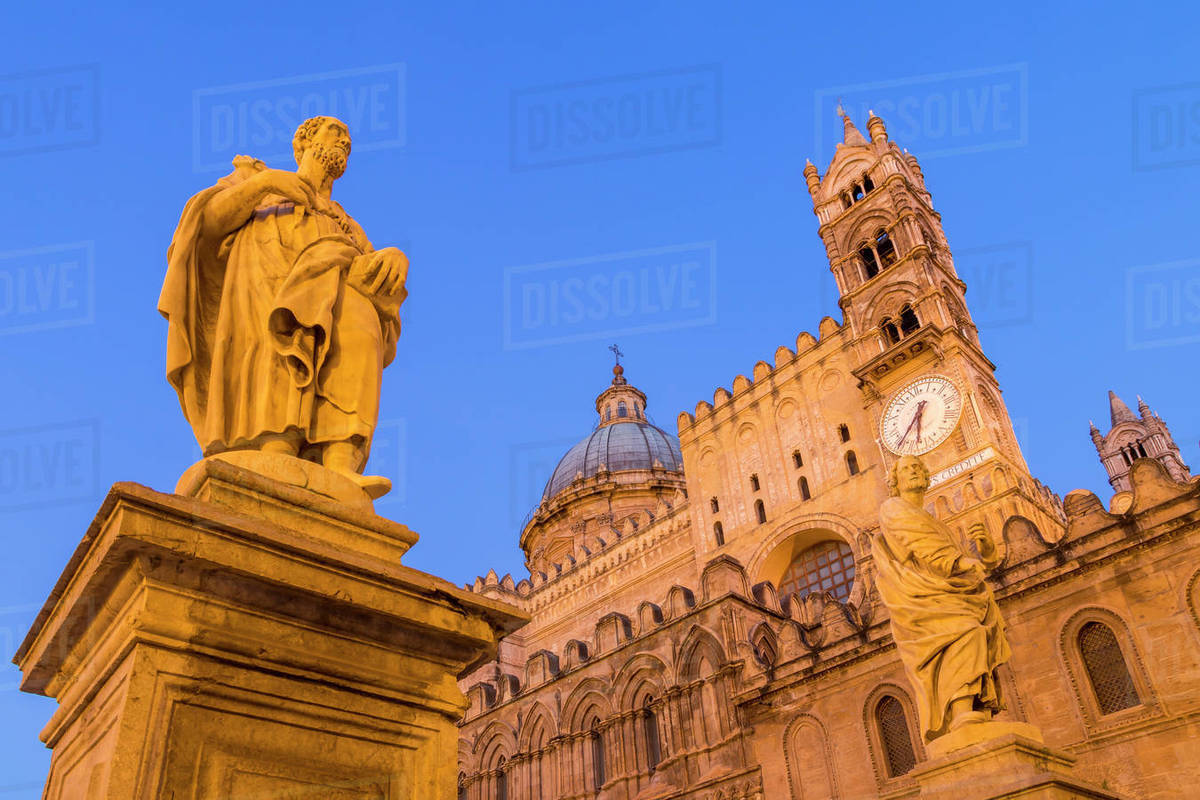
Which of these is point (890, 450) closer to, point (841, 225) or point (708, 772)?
point (841, 225)

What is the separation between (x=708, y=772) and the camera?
21.7 metres

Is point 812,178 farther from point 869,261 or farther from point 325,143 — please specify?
point 325,143

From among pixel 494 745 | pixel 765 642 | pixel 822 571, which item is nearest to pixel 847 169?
pixel 822 571

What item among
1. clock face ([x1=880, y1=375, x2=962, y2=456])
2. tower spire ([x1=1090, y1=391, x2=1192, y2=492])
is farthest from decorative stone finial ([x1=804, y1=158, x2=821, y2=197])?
tower spire ([x1=1090, y1=391, x2=1192, y2=492])

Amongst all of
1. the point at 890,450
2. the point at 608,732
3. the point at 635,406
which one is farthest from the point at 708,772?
the point at 635,406

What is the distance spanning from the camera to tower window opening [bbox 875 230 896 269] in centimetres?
3369

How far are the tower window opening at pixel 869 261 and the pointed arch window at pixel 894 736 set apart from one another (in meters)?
19.1

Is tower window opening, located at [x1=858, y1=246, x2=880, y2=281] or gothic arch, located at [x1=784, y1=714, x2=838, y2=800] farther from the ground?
tower window opening, located at [x1=858, y1=246, x2=880, y2=281]

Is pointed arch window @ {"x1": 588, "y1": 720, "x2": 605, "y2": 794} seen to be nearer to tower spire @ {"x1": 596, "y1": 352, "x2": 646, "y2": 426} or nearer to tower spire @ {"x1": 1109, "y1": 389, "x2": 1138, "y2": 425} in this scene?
tower spire @ {"x1": 596, "y1": 352, "x2": 646, "y2": 426}

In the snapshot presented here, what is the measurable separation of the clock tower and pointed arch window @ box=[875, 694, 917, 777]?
818 cm

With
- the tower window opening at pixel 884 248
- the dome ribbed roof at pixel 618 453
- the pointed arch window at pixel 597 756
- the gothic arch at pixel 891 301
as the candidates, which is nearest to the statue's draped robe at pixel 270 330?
the pointed arch window at pixel 597 756

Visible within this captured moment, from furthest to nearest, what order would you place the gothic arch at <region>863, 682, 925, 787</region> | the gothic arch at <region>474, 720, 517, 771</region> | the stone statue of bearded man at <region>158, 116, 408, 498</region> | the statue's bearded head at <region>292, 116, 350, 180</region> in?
the gothic arch at <region>474, 720, 517, 771</region>
the gothic arch at <region>863, 682, 925, 787</region>
the statue's bearded head at <region>292, 116, 350, 180</region>
the stone statue of bearded man at <region>158, 116, 408, 498</region>

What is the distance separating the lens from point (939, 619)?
7871 mm

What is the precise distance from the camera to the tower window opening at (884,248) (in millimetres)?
33688
